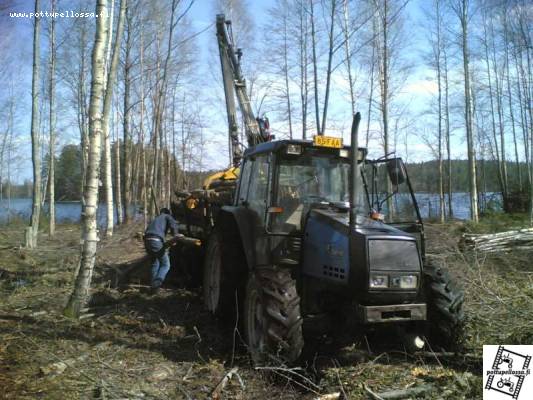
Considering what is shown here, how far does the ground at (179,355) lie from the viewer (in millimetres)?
4492

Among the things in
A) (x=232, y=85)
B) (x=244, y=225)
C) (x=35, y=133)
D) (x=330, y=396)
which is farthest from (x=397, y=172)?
(x=35, y=133)

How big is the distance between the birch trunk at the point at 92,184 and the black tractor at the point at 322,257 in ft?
5.90

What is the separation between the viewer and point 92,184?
6.95 meters

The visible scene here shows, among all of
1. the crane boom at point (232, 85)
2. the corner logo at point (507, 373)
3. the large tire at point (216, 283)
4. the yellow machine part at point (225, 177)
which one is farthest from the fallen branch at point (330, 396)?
the crane boom at point (232, 85)

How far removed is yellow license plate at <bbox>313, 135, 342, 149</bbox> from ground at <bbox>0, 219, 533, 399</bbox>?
2.18 m

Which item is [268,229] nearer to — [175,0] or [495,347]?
[495,347]

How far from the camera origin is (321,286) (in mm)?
5164

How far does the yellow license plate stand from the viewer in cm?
564

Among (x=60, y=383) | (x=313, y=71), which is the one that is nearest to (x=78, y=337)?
(x=60, y=383)

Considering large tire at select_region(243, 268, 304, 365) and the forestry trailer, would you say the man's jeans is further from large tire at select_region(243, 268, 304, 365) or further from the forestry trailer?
large tire at select_region(243, 268, 304, 365)

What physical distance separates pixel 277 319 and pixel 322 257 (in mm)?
822

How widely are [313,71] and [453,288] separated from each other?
19.2 m

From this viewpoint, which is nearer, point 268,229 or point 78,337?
point 268,229

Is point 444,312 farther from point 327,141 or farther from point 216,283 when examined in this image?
point 216,283
